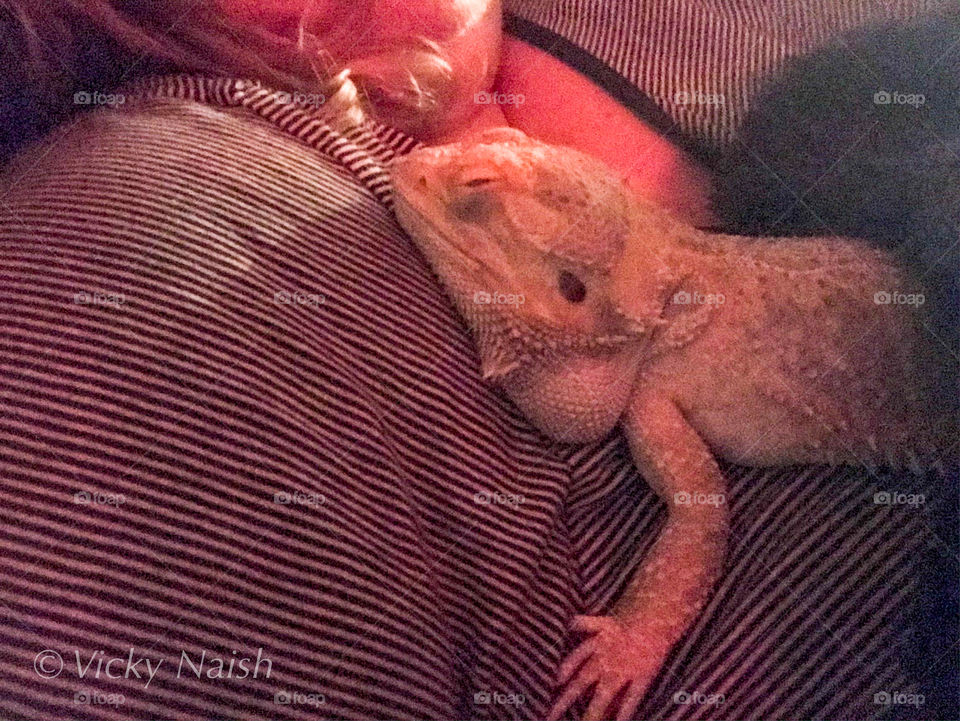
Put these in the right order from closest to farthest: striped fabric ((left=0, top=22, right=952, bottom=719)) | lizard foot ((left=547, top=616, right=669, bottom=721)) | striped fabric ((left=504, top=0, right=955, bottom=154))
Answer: striped fabric ((left=0, top=22, right=952, bottom=719)), lizard foot ((left=547, top=616, right=669, bottom=721)), striped fabric ((left=504, top=0, right=955, bottom=154))

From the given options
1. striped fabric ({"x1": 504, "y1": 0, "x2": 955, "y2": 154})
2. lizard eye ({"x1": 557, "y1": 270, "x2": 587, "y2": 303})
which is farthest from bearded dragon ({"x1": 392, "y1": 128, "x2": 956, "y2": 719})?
striped fabric ({"x1": 504, "y1": 0, "x2": 955, "y2": 154})

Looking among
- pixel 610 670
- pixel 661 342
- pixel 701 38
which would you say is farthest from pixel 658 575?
pixel 701 38

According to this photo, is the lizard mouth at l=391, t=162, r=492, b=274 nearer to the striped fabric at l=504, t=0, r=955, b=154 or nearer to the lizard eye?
the lizard eye

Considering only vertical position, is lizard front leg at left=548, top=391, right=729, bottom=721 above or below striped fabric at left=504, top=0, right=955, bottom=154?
below

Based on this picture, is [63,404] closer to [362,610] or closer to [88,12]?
[362,610]

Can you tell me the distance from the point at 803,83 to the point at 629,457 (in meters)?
0.53

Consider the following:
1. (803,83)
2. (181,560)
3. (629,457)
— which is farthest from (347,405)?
(803,83)

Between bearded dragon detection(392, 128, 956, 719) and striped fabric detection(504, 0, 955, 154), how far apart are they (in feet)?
1.06

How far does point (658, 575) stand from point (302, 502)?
329 mm

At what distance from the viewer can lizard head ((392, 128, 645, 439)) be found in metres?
0.65

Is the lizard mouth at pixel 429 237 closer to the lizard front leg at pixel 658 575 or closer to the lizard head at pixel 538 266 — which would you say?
the lizard head at pixel 538 266

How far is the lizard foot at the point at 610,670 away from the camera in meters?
0.59

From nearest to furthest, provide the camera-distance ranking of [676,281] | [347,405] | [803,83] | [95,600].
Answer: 1. [95,600]
2. [347,405]
3. [676,281]
4. [803,83]

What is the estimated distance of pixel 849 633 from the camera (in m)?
0.56
